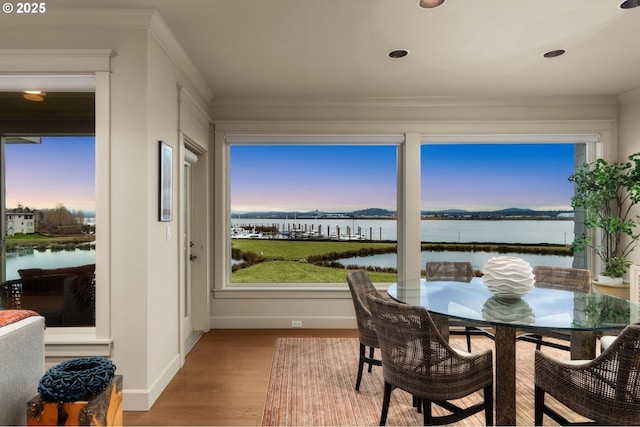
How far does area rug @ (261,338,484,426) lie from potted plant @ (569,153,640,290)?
254cm

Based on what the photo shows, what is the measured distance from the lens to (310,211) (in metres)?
4.66

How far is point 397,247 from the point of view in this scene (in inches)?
175

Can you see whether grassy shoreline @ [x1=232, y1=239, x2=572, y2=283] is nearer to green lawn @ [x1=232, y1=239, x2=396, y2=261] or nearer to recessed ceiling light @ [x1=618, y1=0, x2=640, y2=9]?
green lawn @ [x1=232, y1=239, x2=396, y2=261]

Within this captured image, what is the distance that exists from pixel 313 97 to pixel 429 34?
1697mm

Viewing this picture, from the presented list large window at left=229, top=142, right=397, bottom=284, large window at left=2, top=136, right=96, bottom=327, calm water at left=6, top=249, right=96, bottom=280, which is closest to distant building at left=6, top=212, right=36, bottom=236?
large window at left=2, top=136, right=96, bottom=327

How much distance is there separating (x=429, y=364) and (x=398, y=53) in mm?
2406

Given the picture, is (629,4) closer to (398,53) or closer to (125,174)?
(398,53)

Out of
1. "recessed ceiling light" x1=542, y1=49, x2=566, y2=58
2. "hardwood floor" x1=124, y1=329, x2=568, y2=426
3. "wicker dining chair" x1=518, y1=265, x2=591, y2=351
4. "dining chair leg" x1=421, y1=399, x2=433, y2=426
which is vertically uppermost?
"recessed ceiling light" x1=542, y1=49, x2=566, y2=58

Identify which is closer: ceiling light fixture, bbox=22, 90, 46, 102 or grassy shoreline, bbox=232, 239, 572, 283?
ceiling light fixture, bbox=22, 90, 46, 102

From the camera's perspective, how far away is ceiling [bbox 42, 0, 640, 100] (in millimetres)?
2375

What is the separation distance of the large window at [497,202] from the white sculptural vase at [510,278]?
79.2 inches

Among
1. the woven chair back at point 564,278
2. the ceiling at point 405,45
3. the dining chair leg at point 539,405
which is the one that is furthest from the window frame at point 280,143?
the dining chair leg at point 539,405

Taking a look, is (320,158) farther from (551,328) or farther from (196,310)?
(551,328)

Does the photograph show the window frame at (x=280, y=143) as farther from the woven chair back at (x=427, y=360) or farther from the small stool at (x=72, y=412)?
the small stool at (x=72, y=412)
